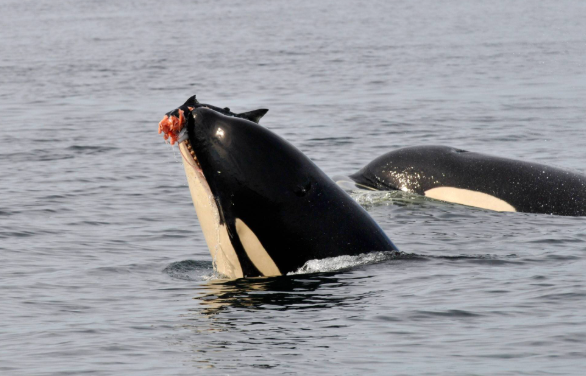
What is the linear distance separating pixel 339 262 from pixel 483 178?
6501 millimetres

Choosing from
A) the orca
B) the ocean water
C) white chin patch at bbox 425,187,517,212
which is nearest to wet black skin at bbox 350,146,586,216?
white chin patch at bbox 425,187,517,212

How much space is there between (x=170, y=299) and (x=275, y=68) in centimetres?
3075

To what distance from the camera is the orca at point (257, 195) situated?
9.45 metres

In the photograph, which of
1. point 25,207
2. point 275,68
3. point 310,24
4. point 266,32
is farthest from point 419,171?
point 310,24

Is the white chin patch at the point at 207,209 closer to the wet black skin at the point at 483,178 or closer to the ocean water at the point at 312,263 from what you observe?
the ocean water at the point at 312,263

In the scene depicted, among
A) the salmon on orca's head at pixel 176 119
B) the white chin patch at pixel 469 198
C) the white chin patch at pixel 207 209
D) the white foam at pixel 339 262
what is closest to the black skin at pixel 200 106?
the salmon on orca's head at pixel 176 119

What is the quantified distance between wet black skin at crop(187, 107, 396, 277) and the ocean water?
348 mm

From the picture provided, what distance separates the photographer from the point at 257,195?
9.52m

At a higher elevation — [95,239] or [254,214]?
[254,214]

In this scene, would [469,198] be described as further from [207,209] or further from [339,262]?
[207,209]

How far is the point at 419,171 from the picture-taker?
17.0m

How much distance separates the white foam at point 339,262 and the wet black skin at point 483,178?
5.62m

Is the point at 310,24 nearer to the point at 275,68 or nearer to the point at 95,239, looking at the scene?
the point at 275,68

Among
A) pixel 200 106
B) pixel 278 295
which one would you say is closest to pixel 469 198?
pixel 278 295
